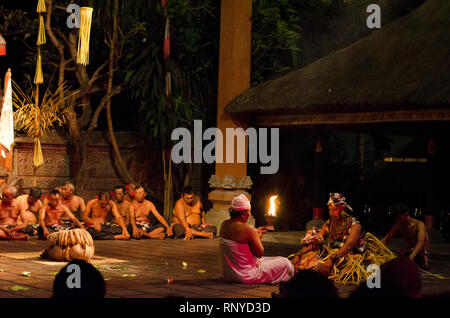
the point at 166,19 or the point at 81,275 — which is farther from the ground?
the point at 166,19

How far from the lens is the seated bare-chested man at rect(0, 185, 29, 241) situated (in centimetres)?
1394

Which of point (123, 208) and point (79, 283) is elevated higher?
point (123, 208)

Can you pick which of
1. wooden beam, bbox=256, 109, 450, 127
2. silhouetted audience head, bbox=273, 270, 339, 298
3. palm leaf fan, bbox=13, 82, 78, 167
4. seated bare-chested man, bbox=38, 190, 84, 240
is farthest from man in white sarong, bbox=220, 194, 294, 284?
palm leaf fan, bbox=13, 82, 78, 167

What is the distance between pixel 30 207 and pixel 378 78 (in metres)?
7.03

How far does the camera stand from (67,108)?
1634cm

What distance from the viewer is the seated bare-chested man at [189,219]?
50.5ft

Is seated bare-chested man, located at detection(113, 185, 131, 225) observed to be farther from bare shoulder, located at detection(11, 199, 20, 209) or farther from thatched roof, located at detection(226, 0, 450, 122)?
thatched roof, located at detection(226, 0, 450, 122)

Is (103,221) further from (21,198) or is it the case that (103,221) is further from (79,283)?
(79,283)

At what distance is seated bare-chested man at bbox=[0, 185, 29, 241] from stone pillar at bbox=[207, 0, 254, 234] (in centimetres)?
423

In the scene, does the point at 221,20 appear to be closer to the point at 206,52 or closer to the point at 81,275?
the point at 206,52

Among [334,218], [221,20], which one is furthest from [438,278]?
[221,20]

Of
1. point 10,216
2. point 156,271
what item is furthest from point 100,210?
point 156,271

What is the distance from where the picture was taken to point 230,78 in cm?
1655

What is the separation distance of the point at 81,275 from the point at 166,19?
12.9 metres
